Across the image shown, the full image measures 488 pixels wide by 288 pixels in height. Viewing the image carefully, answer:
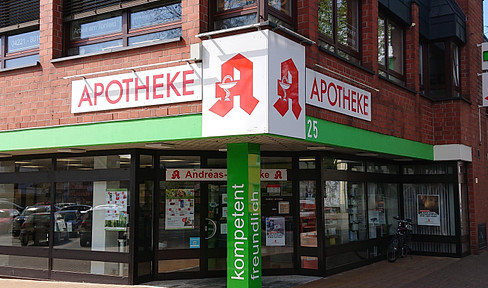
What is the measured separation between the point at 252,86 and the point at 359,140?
3287mm

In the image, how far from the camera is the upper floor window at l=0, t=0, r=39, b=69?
10719mm

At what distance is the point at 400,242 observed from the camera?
43.0ft

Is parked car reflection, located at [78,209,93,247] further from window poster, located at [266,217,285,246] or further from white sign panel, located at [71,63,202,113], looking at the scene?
window poster, located at [266,217,285,246]

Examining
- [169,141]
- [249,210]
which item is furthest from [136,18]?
[249,210]

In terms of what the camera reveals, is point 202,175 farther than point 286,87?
Yes

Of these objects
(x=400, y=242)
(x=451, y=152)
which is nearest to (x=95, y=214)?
(x=400, y=242)

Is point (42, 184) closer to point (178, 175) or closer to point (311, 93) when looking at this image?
point (178, 175)

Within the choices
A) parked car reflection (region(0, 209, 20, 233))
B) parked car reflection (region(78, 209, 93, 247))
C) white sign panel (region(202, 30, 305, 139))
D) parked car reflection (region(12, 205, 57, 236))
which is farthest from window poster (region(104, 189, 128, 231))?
white sign panel (region(202, 30, 305, 139))

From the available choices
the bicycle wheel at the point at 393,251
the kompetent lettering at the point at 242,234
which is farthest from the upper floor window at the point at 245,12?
the bicycle wheel at the point at 393,251

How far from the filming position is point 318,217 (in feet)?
35.2

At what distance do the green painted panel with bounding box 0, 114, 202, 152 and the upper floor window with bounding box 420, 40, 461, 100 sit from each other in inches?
323

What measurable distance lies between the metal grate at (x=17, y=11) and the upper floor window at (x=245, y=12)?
13.7ft

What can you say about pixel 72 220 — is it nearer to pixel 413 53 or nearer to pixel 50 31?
pixel 50 31

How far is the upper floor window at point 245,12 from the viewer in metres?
8.45
